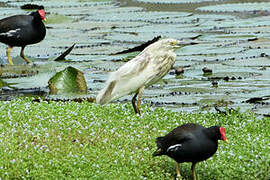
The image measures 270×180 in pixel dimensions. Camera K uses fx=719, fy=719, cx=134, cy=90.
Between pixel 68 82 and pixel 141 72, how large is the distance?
1.87m

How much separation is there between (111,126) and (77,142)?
619 millimetres

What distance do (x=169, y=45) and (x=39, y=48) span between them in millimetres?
5065

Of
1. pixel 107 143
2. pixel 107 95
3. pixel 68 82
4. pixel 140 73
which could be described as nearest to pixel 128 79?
pixel 140 73

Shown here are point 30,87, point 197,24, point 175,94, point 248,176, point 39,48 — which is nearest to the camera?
point 248,176

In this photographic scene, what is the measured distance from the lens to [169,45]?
7.73 metres

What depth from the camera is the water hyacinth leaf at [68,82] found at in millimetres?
9133

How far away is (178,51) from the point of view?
38.1 ft

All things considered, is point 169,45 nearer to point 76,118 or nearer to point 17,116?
point 76,118

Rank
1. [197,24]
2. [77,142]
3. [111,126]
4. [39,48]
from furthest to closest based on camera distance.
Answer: [197,24], [39,48], [111,126], [77,142]

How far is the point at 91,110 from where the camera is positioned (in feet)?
26.4

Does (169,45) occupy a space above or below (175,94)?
above

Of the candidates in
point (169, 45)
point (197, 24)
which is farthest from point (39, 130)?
point (197, 24)

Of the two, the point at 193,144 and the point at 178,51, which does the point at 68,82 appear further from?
the point at 193,144

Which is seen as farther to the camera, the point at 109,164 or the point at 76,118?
the point at 76,118
